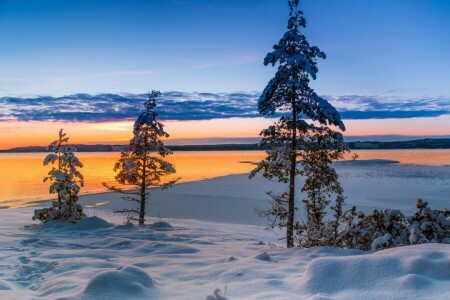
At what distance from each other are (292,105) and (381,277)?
1141 cm

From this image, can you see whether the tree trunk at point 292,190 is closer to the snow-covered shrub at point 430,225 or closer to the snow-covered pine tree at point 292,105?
the snow-covered pine tree at point 292,105

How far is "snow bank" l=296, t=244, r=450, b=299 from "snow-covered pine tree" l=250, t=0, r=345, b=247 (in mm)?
9397

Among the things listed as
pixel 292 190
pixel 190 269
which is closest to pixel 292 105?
pixel 292 190

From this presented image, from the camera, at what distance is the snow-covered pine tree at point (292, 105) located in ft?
53.6

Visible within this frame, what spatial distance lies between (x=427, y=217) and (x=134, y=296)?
9.96 m

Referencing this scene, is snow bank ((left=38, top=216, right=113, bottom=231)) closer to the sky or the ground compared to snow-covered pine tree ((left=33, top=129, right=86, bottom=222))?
closer to the ground

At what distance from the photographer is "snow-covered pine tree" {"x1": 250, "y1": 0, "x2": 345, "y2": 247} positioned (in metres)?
16.3

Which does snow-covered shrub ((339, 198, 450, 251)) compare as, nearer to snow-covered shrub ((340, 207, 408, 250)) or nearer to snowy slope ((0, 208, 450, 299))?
snow-covered shrub ((340, 207, 408, 250))

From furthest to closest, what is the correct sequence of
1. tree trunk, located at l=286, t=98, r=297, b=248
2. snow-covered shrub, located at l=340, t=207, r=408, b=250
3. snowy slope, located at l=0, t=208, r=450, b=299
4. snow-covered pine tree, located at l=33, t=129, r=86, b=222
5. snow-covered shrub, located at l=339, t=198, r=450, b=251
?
snow-covered pine tree, located at l=33, t=129, r=86, b=222 < tree trunk, located at l=286, t=98, r=297, b=248 < snow-covered shrub, located at l=340, t=207, r=408, b=250 < snow-covered shrub, located at l=339, t=198, r=450, b=251 < snowy slope, located at l=0, t=208, r=450, b=299

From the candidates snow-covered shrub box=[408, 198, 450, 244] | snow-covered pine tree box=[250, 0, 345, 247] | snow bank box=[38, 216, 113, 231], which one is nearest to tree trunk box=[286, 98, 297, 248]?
snow-covered pine tree box=[250, 0, 345, 247]

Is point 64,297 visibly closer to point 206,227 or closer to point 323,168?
point 323,168

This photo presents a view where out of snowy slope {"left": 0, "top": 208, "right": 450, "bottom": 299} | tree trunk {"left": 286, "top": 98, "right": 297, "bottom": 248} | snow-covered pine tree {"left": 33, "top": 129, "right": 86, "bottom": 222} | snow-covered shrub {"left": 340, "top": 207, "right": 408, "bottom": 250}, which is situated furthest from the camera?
snow-covered pine tree {"left": 33, "top": 129, "right": 86, "bottom": 222}

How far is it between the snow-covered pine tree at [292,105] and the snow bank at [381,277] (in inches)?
370

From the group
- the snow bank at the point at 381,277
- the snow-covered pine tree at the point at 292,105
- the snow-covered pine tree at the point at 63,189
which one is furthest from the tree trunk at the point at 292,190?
the snow-covered pine tree at the point at 63,189
